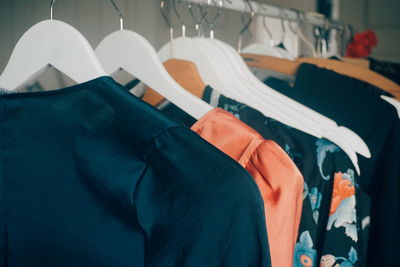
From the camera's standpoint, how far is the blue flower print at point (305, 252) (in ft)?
1.54

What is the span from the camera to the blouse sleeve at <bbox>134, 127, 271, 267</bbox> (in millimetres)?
309

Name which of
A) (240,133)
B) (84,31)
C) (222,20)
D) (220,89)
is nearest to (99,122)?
(240,133)

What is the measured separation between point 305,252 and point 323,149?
0.13 metres

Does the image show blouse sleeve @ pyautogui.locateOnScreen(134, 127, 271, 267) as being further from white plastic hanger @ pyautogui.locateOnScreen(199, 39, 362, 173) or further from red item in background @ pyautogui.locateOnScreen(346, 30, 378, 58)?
red item in background @ pyautogui.locateOnScreen(346, 30, 378, 58)

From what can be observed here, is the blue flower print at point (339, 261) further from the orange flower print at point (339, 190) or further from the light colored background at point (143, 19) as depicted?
the light colored background at point (143, 19)

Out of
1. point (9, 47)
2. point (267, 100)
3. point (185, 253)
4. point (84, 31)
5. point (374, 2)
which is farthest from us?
point (374, 2)

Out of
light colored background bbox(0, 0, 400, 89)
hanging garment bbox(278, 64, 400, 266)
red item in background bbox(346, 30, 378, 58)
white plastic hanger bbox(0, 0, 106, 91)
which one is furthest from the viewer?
red item in background bbox(346, 30, 378, 58)

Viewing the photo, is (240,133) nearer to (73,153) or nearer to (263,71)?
(73,153)

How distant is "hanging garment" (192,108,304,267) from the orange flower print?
11 cm

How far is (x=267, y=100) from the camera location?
22.6 inches

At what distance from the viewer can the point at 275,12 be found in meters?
0.90

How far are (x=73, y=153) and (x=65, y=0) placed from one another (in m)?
0.56

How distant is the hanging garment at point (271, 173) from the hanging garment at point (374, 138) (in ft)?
0.78

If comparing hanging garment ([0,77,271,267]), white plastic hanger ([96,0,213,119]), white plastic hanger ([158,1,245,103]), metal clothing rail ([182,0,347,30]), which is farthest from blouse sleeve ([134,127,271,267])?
metal clothing rail ([182,0,347,30])
